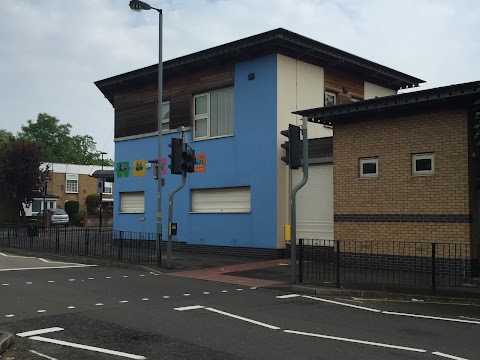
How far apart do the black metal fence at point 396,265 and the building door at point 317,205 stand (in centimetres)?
170

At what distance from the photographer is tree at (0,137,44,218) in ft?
133

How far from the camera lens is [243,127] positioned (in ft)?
63.8

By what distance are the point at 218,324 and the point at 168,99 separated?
15.9 meters

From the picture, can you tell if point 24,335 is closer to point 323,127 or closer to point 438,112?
point 438,112

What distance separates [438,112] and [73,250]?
45.6ft

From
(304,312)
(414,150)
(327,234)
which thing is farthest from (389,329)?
(327,234)

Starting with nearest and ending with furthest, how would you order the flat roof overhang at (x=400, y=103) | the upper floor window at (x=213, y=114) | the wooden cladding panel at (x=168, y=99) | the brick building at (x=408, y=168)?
the flat roof overhang at (x=400, y=103) → the brick building at (x=408, y=168) → the upper floor window at (x=213, y=114) → the wooden cladding panel at (x=168, y=99)

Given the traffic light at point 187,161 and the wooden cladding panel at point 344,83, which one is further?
the wooden cladding panel at point 344,83

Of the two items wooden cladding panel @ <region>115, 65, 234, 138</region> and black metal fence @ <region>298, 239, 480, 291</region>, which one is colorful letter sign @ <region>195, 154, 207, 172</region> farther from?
black metal fence @ <region>298, 239, 480, 291</region>

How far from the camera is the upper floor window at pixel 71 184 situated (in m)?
55.8

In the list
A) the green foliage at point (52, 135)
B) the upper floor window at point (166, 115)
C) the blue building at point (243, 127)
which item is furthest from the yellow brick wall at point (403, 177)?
the green foliage at point (52, 135)

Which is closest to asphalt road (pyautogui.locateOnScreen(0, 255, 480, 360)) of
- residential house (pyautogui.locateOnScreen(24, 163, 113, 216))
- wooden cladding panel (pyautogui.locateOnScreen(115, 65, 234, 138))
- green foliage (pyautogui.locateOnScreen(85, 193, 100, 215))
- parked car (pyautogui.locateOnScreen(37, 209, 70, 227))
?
wooden cladding panel (pyautogui.locateOnScreen(115, 65, 234, 138))

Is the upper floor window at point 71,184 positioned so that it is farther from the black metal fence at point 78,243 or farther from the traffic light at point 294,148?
the traffic light at point 294,148

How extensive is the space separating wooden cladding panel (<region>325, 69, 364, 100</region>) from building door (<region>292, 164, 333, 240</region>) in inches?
186
